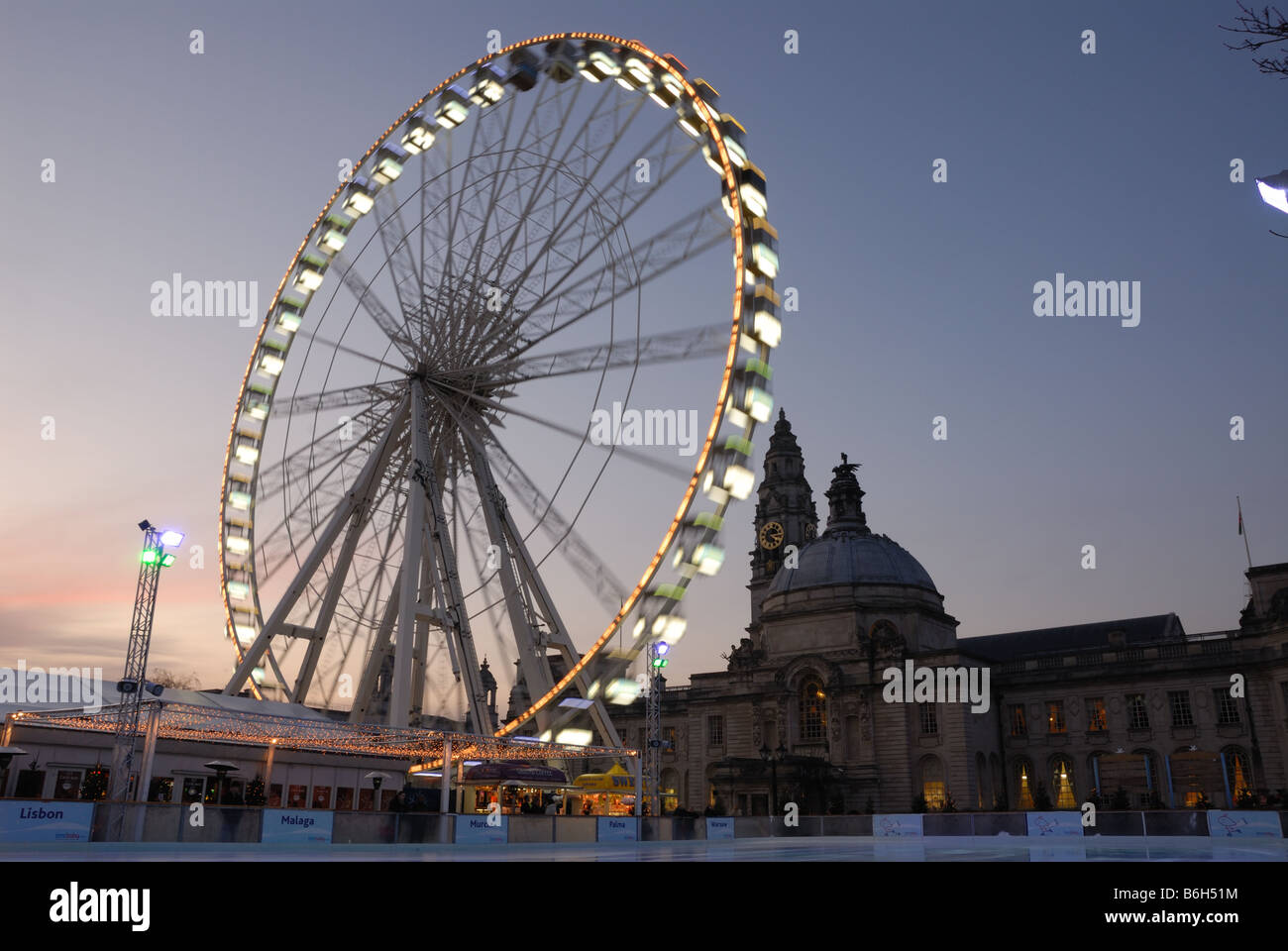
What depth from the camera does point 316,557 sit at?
36500 mm

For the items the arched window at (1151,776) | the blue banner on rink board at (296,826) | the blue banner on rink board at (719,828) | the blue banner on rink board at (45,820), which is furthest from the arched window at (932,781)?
the blue banner on rink board at (45,820)

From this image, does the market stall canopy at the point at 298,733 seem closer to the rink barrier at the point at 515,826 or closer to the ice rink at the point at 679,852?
the rink barrier at the point at 515,826

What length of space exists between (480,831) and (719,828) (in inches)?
500

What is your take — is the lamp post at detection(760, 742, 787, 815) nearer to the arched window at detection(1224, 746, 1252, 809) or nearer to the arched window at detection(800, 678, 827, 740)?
the arched window at detection(800, 678, 827, 740)

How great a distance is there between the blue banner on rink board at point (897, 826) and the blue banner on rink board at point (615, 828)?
43.9ft

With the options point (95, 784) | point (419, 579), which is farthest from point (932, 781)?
point (95, 784)

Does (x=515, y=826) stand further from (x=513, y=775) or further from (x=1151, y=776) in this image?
(x=1151, y=776)

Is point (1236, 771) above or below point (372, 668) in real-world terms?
below

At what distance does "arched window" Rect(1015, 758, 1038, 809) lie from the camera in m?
72.4

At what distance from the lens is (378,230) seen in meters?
39.1

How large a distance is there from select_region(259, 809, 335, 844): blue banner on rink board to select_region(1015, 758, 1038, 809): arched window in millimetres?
58245
